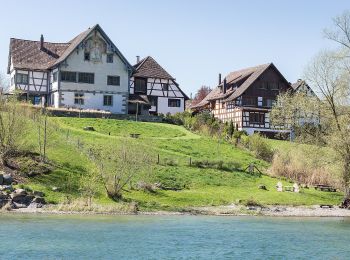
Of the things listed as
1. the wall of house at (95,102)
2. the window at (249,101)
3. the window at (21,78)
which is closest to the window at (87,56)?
the wall of house at (95,102)

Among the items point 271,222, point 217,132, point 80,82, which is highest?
point 80,82

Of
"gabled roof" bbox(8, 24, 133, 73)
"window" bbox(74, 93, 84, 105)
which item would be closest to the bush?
"gabled roof" bbox(8, 24, 133, 73)

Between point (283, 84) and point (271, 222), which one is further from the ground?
point (283, 84)

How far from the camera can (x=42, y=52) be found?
88.4 m

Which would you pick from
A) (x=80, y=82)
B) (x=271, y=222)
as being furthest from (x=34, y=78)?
(x=271, y=222)

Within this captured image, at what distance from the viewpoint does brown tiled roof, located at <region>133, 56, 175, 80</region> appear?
3723 inches

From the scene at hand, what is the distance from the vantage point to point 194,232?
35.9 meters

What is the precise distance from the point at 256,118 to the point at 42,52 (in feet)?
110

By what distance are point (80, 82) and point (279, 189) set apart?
3770 centimetres

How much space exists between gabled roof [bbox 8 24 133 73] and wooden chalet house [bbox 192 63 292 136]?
18.4 metres

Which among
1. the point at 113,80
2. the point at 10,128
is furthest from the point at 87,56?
the point at 10,128

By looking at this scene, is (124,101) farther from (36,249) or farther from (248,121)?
(36,249)

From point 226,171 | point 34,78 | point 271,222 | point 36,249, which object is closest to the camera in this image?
point 36,249

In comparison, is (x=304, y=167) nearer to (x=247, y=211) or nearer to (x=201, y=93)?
(x=247, y=211)
